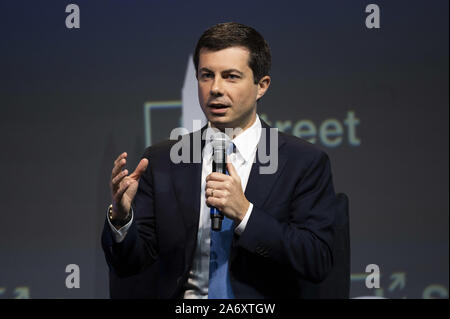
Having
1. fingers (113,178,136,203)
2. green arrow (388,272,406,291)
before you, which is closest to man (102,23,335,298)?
fingers (113,178,136,203)

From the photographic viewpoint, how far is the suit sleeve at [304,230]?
1531 mm

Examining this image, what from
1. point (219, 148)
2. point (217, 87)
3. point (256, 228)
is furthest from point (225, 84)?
point (256, 228)

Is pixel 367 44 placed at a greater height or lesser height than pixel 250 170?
greater

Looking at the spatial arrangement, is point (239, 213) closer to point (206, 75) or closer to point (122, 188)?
point (122, 188)

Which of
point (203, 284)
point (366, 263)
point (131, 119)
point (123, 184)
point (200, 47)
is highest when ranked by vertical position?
point (200, 47)

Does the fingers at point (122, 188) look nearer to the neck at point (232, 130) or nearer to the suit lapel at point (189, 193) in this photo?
the suit lapel at point (189, 193)

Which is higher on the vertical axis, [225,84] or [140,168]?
[225,84]

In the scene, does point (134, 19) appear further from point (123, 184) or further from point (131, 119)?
point (123, 184)

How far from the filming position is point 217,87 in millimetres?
1656

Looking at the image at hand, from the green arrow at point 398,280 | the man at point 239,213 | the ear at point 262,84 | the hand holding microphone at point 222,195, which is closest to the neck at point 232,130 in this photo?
the man at point 239,213

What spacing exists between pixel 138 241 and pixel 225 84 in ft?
1.92
